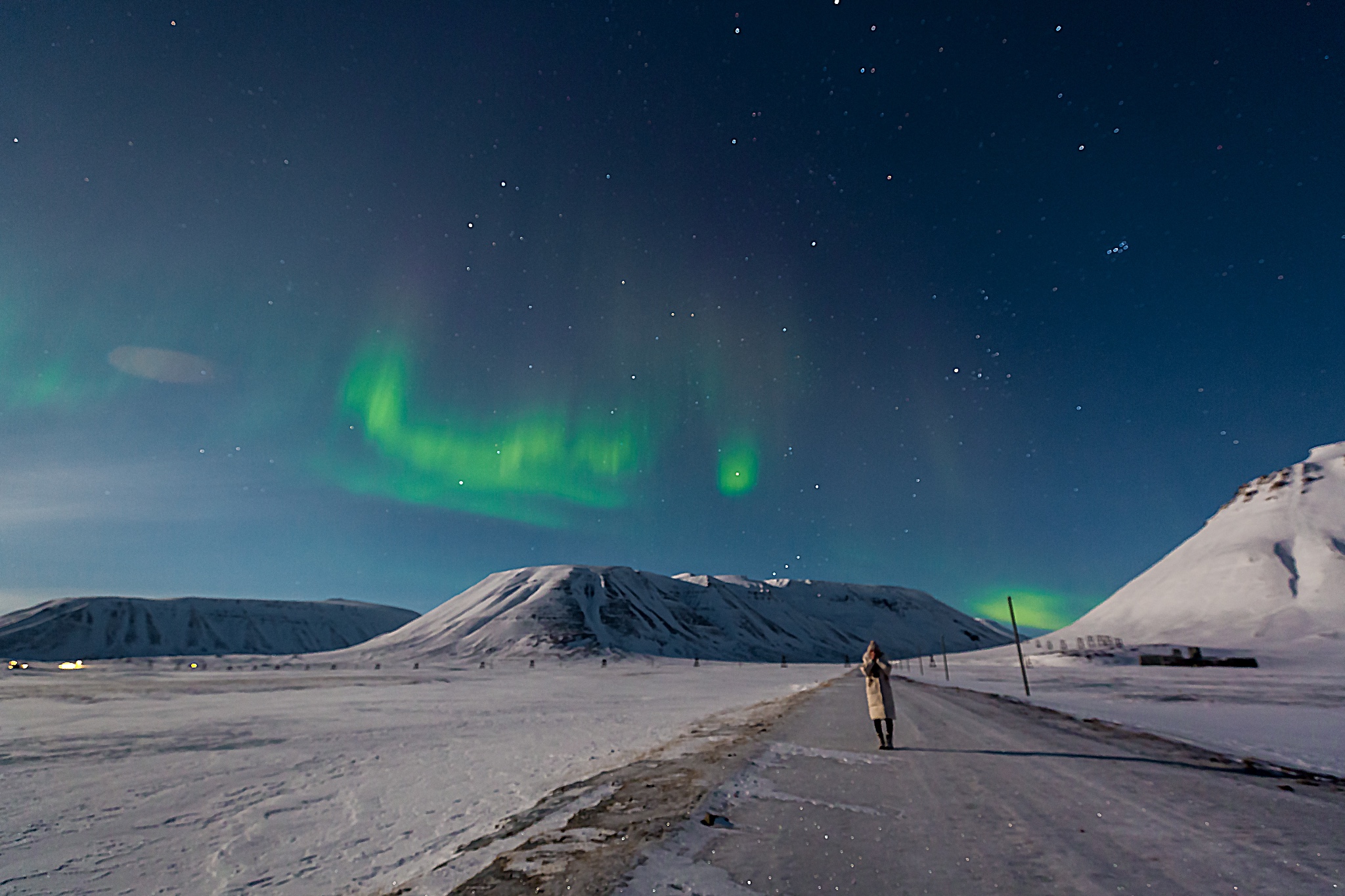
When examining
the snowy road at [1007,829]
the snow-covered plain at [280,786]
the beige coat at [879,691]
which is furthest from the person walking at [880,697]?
the snow-covered plain at [280,786]

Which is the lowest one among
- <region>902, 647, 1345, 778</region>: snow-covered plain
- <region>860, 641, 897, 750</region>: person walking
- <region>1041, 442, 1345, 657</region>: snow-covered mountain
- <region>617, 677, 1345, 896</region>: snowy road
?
<region>902, 647, 1345, 778</region>: snow-covered plain

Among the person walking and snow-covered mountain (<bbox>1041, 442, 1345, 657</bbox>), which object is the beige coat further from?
snow-covered mountain (<bbox>1041, 442, 1345, 657</bbox>)

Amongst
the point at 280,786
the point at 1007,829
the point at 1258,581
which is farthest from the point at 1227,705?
the point at 1258,581

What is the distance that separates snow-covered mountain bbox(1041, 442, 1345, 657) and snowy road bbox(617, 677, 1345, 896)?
90.0 meters

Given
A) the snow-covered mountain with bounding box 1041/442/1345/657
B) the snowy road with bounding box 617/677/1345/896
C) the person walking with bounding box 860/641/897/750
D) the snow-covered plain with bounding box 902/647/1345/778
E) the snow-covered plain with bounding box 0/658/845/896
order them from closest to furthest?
the snowy road with bounding box 617/677/1345/896, the snow-covered plain with bounding box 0/658/845/896, the person walking with bounding box 860/641/897/750, the snow-covered plain with bounding box 902/647/1345/778, the snow-covered mountain with bounding box 1041/442/1345/657

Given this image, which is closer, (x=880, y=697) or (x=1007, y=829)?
(x=1007, y=829)

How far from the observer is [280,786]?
1050cm

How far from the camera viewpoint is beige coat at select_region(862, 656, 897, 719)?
11.5 metres

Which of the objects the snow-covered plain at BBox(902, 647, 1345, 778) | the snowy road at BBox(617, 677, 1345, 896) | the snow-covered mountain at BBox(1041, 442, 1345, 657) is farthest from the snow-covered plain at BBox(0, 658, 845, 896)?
the snow-covered mountain at BBox(1041, 442, 1345, 657)

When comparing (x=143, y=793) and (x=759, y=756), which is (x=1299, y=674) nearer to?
(x=759, y=756)

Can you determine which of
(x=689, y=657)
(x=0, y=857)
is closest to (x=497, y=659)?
(x=689, y=657)

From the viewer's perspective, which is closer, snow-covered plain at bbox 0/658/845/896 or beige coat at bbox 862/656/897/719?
snow-covered plain at bbox 0/658/845/896

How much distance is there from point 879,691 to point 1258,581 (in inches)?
4989

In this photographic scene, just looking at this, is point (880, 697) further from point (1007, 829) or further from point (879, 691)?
point (1007, 829)
